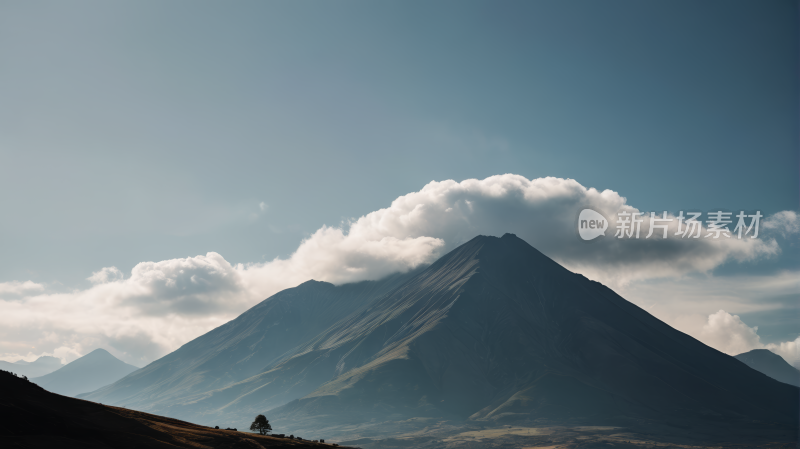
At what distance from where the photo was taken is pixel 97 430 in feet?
270

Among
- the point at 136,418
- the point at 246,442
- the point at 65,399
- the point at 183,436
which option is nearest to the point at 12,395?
the point at 65,399

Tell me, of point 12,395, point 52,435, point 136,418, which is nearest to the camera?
point 52,435

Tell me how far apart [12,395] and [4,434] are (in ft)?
43.0

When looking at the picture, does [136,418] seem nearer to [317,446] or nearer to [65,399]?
[65,399]

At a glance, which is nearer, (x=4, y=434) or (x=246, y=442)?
(x=4, y=434)

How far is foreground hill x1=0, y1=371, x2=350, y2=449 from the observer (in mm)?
72562

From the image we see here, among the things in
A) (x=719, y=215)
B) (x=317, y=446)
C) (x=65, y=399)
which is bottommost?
(x=317, y=446)

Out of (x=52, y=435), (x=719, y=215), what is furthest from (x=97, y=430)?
(x=719, y=215)

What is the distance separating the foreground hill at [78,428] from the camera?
7256 centimetres

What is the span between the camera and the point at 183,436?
305 feet

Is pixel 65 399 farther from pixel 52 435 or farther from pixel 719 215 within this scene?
pixel 719 215

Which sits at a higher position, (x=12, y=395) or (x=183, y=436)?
(x=12, y=395)

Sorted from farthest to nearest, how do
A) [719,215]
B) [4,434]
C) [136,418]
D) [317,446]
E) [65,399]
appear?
[719,215], [317,446], [136,418], [65,399], [4,434]

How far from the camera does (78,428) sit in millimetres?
80188
